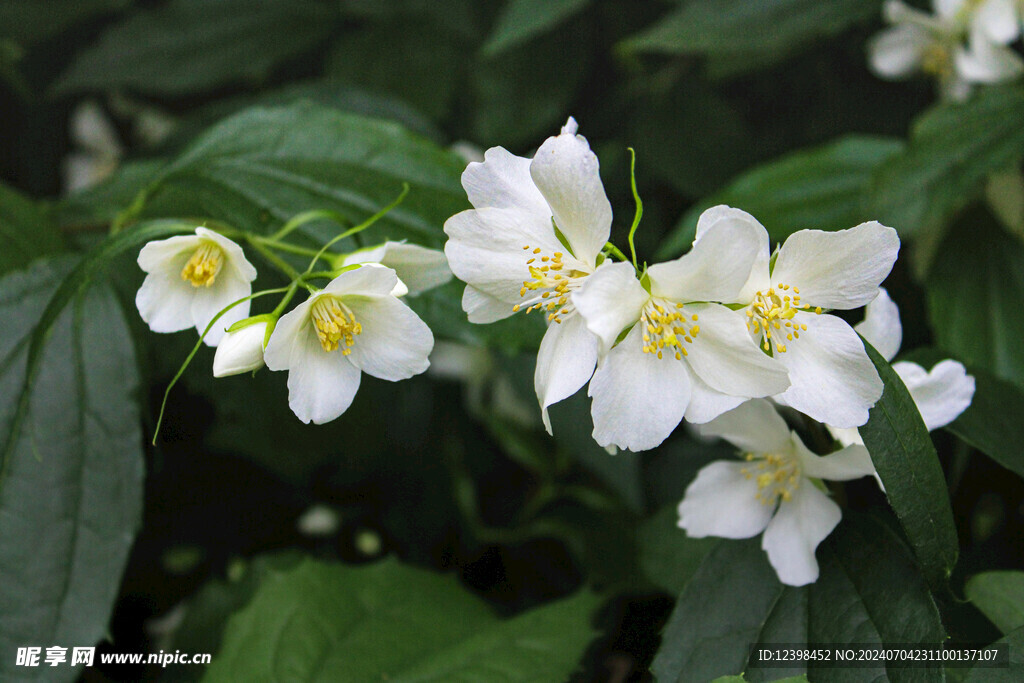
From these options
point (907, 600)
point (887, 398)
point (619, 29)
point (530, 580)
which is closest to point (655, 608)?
point (530, 580)

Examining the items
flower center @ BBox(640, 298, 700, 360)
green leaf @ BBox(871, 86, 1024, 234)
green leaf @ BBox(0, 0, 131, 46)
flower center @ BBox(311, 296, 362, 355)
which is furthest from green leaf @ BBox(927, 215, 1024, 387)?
green leaf @ BBox(0, 0, 131, 46)

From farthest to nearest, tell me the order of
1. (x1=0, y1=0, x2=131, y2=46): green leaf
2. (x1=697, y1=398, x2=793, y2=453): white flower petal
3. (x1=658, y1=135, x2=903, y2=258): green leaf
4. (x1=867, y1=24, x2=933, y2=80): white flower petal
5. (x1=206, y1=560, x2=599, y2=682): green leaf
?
(x1=0, y1=0, x2=131, y2=46): green leaf
(x1=867, y1=24, x2=933, y2=80): white flower petal
(x1=658, y1=135, x2=903, y2=258): green leaf
(x1=206, y1=560, x2=599, y2=682): green leaf
(x1=697, y1=398, x2=793, y2=453): white flower petal

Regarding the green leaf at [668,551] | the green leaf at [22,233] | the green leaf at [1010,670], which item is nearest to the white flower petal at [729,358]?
the green leaf at [1010,670]

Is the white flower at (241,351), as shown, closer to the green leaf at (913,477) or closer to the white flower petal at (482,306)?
the white flower petal at (482,306)

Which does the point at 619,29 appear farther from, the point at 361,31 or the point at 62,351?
the point at 62,351

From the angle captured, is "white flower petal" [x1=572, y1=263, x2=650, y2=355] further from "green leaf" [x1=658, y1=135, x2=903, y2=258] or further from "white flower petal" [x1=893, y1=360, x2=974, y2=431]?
"green leaf" [x1=658, y1=135, x2=903, y2=258]


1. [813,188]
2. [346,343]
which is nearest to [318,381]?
[346,343]
